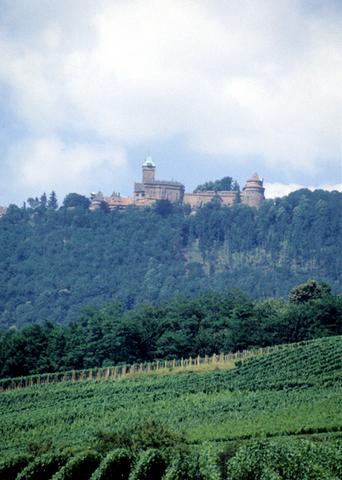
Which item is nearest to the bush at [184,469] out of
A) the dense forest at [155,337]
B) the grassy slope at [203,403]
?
the grassy slope at [203,403]

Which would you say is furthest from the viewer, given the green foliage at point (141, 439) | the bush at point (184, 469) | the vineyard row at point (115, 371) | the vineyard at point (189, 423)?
the vineyard row at point (115, 371)

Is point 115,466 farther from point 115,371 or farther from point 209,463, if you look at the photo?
point 115,371

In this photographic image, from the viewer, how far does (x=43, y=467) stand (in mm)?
34969

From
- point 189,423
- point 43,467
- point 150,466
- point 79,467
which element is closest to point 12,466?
point 43,467

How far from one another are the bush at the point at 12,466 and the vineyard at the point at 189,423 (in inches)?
1.8

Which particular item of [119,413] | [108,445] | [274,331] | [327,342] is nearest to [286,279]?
[274,331]

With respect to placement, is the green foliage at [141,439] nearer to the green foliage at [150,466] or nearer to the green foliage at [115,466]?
the green foliage at [115,466]

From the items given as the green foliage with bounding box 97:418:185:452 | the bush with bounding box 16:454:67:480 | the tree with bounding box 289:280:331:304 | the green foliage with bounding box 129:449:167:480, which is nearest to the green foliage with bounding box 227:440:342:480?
the green foliage with bounding box 129:449:167:480

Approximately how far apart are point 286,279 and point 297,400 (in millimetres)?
139323

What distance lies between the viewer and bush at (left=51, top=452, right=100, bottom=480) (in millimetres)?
33812

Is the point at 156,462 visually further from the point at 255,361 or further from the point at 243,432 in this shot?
the point at 255,361

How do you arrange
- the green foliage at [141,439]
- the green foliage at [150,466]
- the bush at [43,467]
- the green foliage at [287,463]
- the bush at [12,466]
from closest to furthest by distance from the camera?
the green foliage at [287,463] < the green foliage at [150,466] < the bush at [43,467] < the bush at [12,466] < the green foliage at [141,439]

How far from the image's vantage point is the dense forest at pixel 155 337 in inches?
3135

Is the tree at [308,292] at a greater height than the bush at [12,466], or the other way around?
the tree at [308,292]
